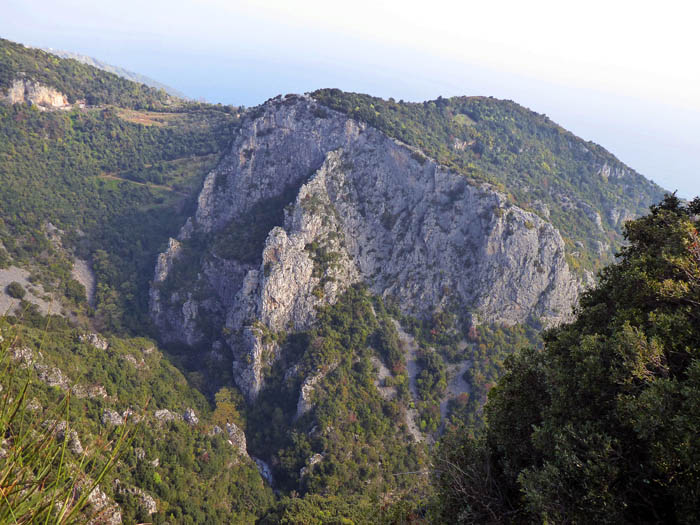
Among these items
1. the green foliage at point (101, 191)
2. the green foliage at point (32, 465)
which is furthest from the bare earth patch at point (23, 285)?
the green foliage at point (32, 465)

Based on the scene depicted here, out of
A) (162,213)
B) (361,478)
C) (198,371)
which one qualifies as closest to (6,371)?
(361,478)

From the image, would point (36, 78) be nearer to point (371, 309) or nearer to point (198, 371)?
point (198, 371)

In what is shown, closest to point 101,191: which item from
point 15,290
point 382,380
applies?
point 15,290

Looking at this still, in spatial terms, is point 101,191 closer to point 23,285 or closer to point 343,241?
point 23,285

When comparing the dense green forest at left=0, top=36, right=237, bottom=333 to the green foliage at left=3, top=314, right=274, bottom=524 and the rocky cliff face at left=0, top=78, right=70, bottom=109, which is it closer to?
the rocky cliff face at left=0, top=78, right=70, bottom=109

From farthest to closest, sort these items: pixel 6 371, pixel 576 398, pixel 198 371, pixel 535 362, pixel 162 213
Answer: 1. pixel 162 213
2. pixel 198 371
3. pixel 535 362
4. pixel 576 398
5. pixel 6 371

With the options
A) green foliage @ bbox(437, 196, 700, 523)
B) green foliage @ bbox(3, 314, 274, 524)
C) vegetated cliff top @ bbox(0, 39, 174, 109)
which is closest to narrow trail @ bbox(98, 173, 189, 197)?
vegetated cliff top @ bbox(0, 39, 174, 109)

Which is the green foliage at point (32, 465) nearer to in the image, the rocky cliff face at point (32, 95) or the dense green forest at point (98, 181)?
the dense green forest at point (98, 181)
